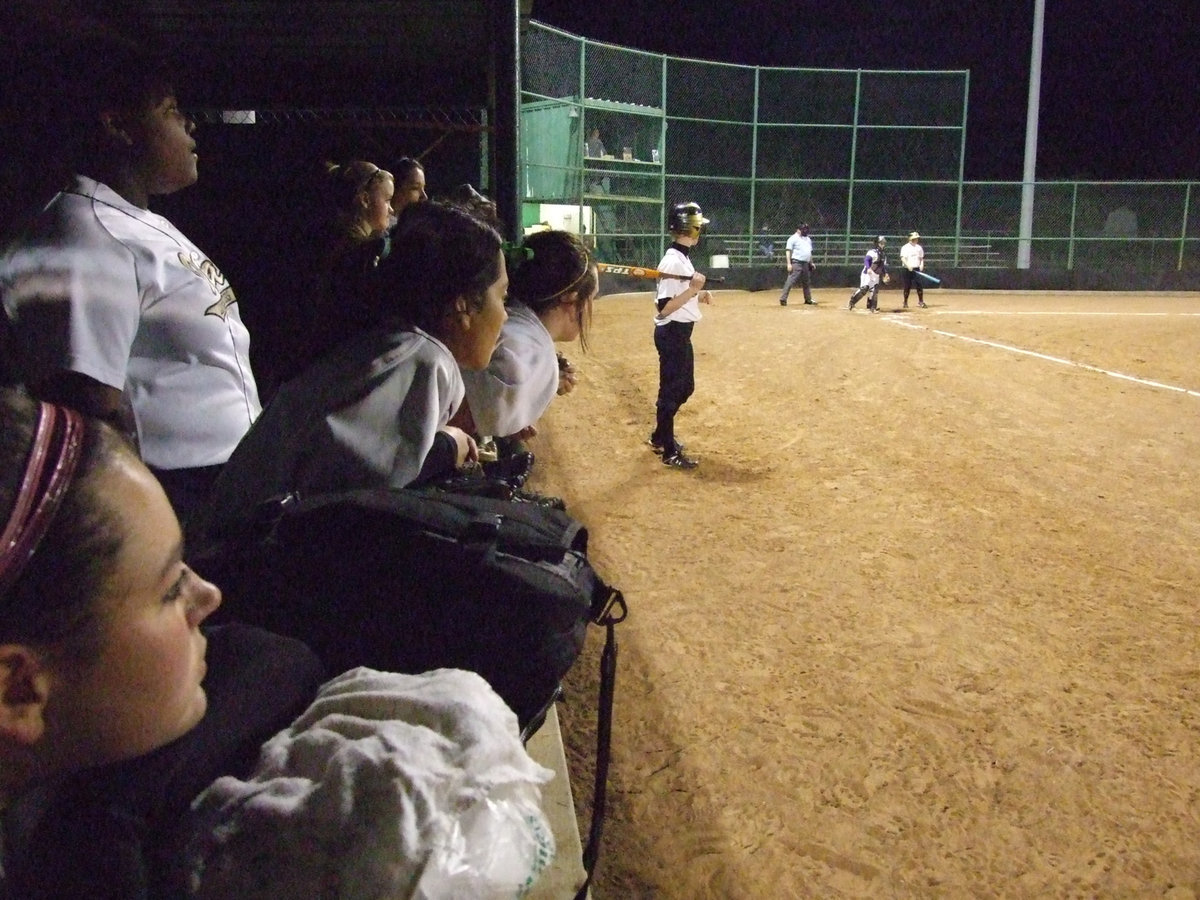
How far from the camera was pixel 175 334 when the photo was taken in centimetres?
199

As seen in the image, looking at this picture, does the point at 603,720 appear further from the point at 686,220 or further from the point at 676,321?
the point at 686,220

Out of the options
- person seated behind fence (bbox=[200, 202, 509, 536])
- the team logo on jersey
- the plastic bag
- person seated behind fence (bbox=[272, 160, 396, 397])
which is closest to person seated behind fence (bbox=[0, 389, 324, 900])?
the plastic bag

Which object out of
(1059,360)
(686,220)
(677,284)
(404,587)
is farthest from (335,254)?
(1059,360)

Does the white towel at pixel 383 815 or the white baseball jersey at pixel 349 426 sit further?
the white baseball jersey at pixel 349 426

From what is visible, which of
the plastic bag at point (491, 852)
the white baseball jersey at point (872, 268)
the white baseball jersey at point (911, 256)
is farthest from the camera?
the white baseball jersey at point (911, 256)

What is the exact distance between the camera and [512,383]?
271 centimetres

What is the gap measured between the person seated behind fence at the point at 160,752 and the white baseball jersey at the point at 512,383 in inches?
67.4

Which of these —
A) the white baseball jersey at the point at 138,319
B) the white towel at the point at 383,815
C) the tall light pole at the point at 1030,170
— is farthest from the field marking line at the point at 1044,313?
the white towel at the point at 383,815

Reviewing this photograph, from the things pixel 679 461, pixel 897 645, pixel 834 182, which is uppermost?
pixel 834 182

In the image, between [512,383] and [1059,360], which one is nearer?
[512,383]

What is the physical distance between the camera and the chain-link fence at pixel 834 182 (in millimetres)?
20938

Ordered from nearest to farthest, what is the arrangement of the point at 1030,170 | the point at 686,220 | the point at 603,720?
the point at 603,720 < the point at 686,220 < the point at 1030,170

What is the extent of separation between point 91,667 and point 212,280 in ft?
4.93

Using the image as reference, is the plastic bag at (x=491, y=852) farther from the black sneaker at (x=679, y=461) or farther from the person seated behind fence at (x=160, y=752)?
the black sneaker at (x=679, y=461)
